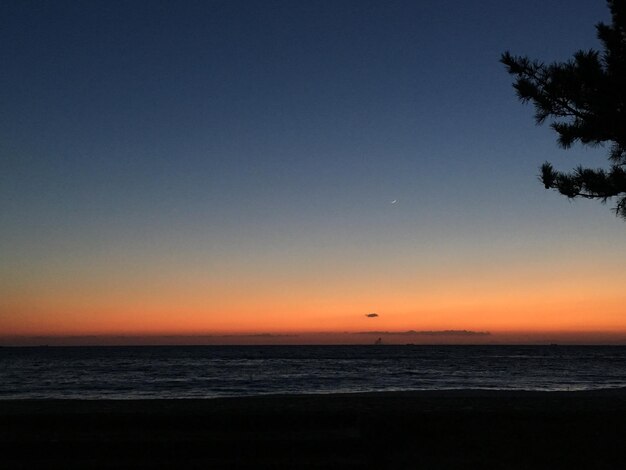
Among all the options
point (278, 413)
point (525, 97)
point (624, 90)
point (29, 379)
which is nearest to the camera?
point (278, 413)

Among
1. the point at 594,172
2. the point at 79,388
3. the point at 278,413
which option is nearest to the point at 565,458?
the point at 278,413

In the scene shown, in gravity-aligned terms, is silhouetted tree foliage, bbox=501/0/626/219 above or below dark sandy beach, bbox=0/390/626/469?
above

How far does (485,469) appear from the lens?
262 inches

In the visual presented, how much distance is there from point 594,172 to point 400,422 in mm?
5194

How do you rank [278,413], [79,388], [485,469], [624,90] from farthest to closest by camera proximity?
[79,388] < [624,90] < [278,413] < [485,469]

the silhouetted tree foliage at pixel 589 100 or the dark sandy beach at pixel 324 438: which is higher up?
the silhouetted tree foliage at pixel 589 100

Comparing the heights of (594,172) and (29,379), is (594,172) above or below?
above

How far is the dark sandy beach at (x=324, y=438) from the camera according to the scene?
664 centimetres

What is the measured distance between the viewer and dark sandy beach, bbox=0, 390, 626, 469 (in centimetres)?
664

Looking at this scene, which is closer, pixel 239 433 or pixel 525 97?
pixel 239 433

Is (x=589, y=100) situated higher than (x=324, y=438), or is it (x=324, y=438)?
(x=589, y=100)

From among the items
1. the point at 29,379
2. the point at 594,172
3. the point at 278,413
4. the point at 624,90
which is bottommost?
the point at 29,379

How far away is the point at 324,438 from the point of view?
273 inches

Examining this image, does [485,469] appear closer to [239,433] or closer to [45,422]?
[239,433]
